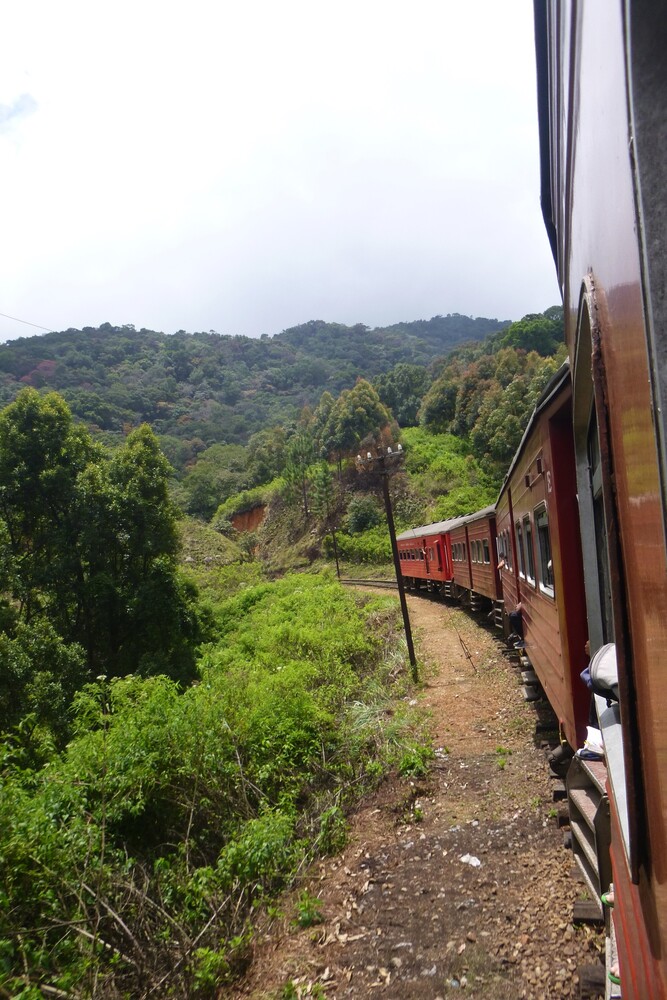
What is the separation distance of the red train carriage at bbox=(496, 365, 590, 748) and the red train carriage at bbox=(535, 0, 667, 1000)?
2622mm

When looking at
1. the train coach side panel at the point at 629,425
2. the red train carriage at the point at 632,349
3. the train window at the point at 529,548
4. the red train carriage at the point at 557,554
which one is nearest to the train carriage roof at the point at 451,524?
the train window at the point at 529,548

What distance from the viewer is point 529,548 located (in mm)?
6809

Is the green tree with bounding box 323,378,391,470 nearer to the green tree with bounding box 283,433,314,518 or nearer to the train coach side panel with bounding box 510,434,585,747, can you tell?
the green tree with bounding box 283,433,314,518

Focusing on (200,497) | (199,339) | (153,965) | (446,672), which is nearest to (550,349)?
(200,497)

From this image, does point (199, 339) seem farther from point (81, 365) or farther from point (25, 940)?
point (25, 940)

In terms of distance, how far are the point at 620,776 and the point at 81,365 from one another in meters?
93.9

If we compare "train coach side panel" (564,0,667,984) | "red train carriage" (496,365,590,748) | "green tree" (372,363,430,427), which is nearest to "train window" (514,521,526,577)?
"red train carriage" (496,365,590,748)

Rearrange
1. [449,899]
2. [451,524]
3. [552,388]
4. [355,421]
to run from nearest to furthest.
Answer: [552,388] < [449,899] < [451,524] < [355,421]

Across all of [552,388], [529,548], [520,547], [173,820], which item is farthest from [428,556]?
[552,388]

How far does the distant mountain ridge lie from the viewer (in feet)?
257

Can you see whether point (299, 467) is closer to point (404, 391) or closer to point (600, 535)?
point (404, 391)

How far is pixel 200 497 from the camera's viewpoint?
6153 cm

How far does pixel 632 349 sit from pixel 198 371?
103 meters

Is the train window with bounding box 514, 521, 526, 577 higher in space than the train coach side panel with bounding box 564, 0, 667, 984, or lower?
lower
